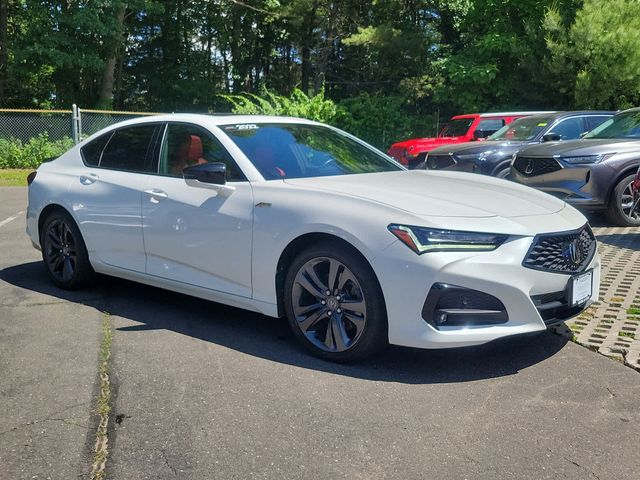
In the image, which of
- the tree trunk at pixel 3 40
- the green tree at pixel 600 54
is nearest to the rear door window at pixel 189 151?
the green tree at pixel 600 54

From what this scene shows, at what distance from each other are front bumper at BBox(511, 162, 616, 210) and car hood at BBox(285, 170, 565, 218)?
4353mm

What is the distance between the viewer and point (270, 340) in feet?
15.5

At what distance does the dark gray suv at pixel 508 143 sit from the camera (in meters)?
11.1

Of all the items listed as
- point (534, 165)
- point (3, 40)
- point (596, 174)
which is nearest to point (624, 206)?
point (596, 174)

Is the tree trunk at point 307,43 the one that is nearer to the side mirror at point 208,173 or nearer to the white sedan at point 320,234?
the white sedan at point 320,234

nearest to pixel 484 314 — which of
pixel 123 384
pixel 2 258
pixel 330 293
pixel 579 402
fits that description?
pixel 579 402

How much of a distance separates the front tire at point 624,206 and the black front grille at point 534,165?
31.5 inches

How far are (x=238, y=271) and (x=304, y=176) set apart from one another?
80cm

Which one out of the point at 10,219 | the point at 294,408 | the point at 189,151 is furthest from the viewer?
the point at 10,219

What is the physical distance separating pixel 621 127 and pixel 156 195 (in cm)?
728

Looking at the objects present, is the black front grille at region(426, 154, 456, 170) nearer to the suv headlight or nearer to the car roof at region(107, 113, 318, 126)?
the suv headlight

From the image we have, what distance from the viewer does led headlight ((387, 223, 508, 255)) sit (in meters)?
3.80

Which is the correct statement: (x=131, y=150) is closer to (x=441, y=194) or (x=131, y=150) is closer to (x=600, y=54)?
(x=441, y=194)

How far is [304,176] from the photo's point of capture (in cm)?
479
